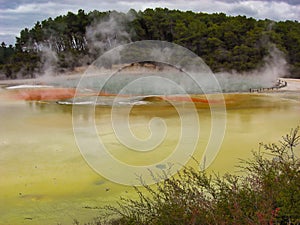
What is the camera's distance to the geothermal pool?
5043 mm

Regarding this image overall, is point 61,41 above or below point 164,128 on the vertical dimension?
above

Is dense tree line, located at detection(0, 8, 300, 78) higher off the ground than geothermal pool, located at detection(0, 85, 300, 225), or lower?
higher

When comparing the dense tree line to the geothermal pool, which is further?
the dense tree line

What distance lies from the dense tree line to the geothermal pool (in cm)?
1039

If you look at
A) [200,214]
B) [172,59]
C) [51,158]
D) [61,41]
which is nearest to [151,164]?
[51,158]

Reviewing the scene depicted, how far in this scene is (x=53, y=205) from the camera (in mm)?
5027

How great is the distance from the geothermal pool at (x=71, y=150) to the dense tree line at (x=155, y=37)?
10.4 meters

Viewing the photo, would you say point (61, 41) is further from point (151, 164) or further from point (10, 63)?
point (151, 164)

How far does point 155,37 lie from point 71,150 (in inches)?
839

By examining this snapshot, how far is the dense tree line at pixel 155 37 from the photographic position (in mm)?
23719

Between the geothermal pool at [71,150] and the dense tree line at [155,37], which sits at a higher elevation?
the dense tree line at [155,37]

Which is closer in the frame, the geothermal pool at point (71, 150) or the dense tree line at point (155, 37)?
the geothermal pool at point (71, 150)

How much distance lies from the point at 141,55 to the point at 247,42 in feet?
21.0

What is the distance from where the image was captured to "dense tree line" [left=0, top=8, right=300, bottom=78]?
2372 cm
